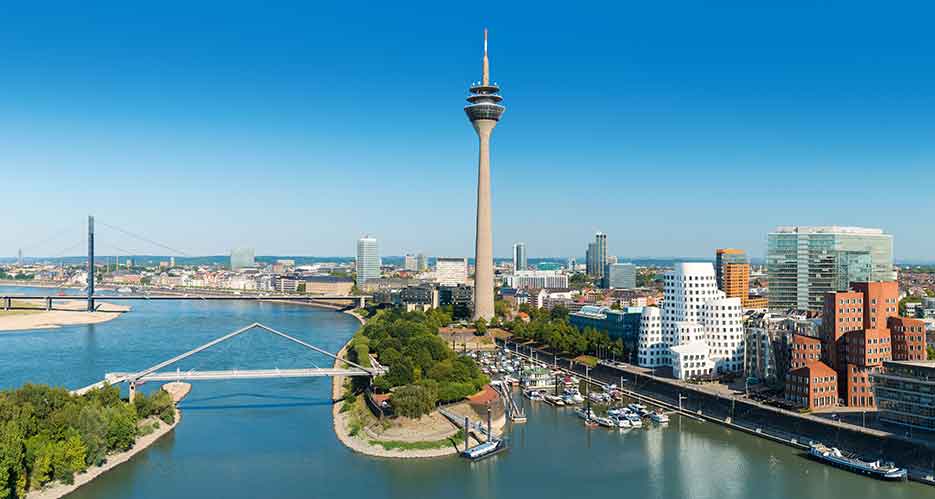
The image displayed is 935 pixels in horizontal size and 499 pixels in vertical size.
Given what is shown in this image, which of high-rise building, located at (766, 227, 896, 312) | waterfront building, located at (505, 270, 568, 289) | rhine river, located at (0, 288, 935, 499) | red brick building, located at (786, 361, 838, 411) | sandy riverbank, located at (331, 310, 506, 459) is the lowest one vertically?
rhine river, located at (0, 288, 935, 499)

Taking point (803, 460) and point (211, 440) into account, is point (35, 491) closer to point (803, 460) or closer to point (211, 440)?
point (211, 440)

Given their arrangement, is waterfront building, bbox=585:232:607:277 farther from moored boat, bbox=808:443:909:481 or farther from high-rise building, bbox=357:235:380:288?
moored boat, bbox=808:443:909:481

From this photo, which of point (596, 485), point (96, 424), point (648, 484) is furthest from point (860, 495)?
point (96, 424)

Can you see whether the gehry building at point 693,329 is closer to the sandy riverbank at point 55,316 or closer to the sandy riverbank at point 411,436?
the sandy riverbank at point 411,436

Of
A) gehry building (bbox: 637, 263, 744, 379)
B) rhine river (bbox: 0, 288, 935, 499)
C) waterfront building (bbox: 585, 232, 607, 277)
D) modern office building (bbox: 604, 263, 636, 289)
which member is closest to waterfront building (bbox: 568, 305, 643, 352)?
gehry building (bbox: 637, 263, 744, 379)

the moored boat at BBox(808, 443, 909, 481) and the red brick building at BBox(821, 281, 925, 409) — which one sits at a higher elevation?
the red brick building at BBox(821, 281, 925, 409)

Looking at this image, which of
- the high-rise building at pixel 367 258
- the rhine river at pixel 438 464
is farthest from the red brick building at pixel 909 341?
the high-rise building at pixel 367 258

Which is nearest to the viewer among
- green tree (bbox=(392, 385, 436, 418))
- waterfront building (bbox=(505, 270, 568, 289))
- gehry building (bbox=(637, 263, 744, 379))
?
green tree (bbox=(392, 385, 436, 418))

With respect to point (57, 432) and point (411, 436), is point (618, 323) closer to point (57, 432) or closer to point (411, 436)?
point (411, 436)
